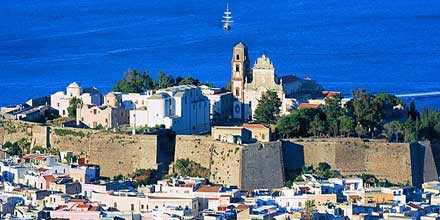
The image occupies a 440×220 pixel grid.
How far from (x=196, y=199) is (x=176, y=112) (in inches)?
194

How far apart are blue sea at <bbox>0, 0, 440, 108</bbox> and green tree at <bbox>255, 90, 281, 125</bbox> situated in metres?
10.9

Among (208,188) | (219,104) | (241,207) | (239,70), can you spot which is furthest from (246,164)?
(239,70)

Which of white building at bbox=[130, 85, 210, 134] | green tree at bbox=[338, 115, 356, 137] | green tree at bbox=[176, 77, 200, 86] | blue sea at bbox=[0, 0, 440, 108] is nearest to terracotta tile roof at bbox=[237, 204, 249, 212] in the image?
green tree at bbox=[338, 115, 356, 137]

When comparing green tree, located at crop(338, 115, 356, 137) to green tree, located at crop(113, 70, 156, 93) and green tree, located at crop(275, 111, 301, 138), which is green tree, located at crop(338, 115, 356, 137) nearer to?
green tree, located at crop(275, 111, 301, 138)

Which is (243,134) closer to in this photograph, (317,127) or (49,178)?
(317,127)

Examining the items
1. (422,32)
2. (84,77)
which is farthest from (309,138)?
(422,32)

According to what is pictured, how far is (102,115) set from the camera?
48438 millimetres

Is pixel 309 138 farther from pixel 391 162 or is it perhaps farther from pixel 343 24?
pixel 343 24

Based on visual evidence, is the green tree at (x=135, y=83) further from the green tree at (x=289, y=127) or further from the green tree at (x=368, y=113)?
the green tree at (x=368, y=113)

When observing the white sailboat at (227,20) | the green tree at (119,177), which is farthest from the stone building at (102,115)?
the white sailboat at (227,20)

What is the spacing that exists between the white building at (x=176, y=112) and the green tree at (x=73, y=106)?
177 cm

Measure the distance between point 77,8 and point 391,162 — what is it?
5396 cm

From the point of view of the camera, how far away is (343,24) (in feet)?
286

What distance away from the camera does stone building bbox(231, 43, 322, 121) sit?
49688mm
